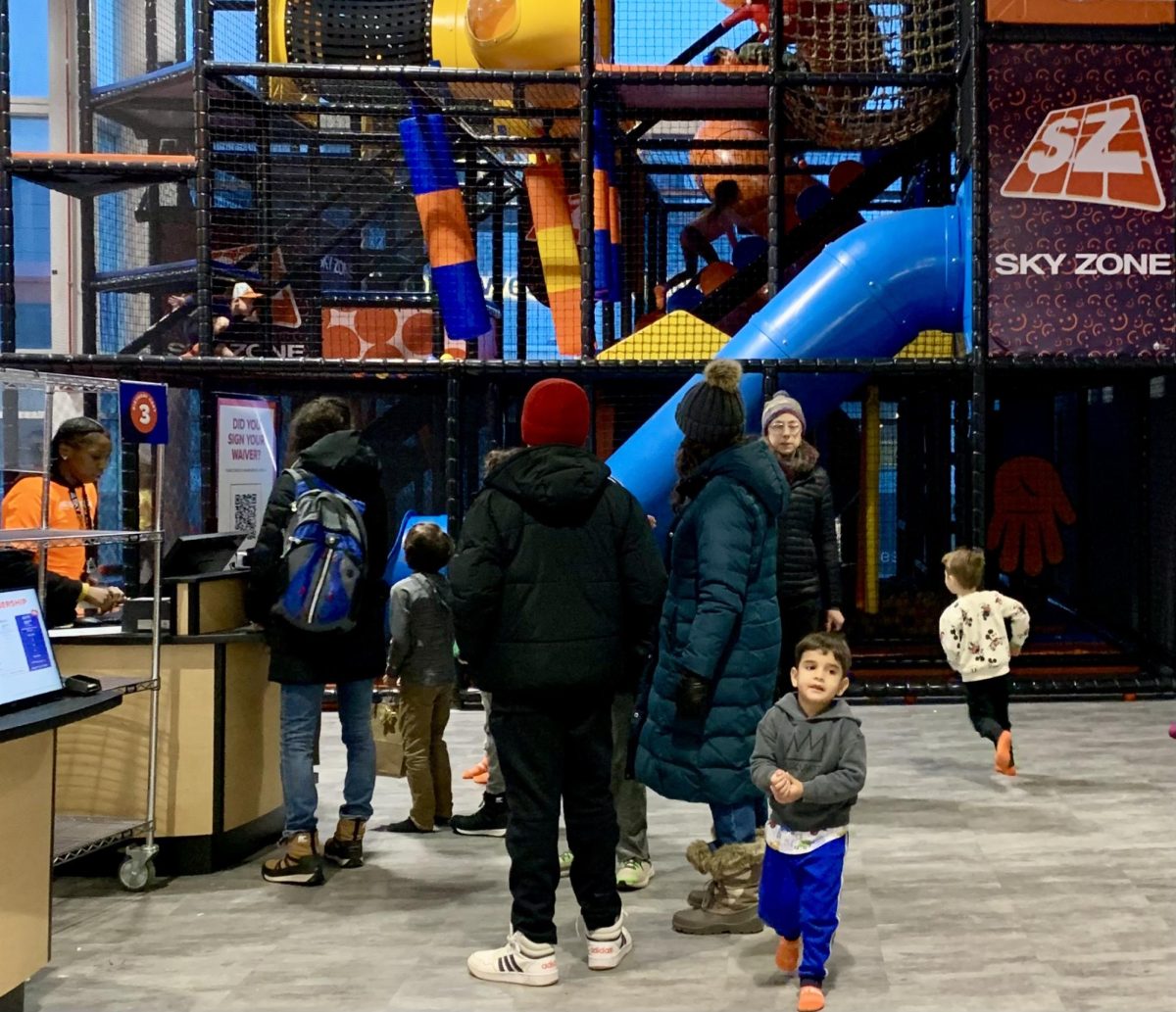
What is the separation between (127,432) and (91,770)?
115cm

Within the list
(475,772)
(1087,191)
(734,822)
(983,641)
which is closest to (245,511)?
(475,772)

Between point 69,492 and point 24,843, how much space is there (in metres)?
2.39

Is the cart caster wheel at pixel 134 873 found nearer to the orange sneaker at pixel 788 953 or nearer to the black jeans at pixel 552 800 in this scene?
the black jeans at pixel 552 800

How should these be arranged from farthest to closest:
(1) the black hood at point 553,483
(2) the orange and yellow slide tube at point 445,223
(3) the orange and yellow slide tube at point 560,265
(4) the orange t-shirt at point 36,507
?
(3) the orange and yellow slide tube at point 560,265, (2) the orange and yellow slide tube at point 445,223, (4) the orange t-shirt at point 36,507, (1) the black hood at point 553,483

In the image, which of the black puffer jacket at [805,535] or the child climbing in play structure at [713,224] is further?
the child climbing in play structure at [713,224]

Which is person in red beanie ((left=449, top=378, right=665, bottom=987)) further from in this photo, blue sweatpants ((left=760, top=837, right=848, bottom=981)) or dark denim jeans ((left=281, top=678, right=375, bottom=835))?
dark denim jeans ((left=281, top=678, right=375, bottom=835))

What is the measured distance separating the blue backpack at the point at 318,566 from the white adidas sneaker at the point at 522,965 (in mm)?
1252

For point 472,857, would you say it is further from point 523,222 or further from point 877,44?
point 523,222

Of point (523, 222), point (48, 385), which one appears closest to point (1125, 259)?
point (523, 222)

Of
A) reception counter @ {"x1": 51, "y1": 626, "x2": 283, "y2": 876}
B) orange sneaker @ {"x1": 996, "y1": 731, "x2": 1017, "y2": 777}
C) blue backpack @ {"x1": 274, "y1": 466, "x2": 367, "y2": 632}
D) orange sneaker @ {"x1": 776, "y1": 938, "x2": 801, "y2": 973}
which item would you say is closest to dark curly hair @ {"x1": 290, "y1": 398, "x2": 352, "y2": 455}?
blue backpack @ {"x1": 274, "y1": 466, "x2": 367, "y2": 632}

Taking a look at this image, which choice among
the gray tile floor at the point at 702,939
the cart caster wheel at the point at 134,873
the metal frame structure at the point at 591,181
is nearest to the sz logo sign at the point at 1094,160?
the metal frame structure at the point at 591,181

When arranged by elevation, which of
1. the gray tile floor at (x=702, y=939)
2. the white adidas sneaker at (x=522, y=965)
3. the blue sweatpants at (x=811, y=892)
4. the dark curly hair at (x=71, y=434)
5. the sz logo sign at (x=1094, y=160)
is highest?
the sz logo sign at (x=1094, y=160)

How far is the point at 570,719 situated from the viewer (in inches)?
141

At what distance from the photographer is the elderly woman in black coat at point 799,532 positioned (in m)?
5.40
